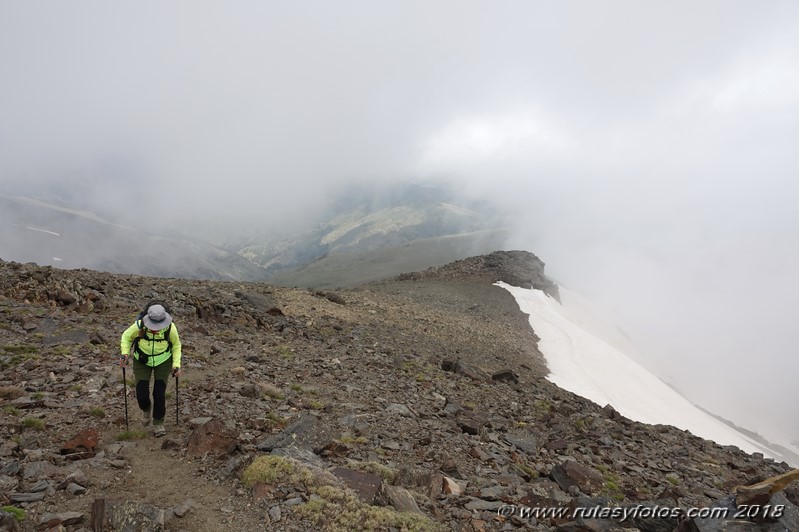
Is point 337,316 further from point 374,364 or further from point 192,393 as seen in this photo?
point 192,393

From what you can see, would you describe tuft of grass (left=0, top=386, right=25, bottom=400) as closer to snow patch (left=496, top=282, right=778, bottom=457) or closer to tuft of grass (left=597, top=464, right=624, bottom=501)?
tuft of grass (left=597, top=464, right=624, bottom=501)

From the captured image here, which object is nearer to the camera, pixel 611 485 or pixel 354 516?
pixel 354 516

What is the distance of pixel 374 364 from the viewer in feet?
61.1

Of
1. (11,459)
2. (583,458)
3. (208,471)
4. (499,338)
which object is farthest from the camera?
(499,338)

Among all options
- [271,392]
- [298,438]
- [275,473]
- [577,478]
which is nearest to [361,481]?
[275,473]

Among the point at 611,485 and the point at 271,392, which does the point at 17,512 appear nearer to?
the point at 271,392

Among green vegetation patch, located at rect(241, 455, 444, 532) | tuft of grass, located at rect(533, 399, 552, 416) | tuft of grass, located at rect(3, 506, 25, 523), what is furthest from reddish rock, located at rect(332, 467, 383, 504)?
tuft of grass, located at rect(533, 399, 552, 416)

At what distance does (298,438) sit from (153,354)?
12.2 feet

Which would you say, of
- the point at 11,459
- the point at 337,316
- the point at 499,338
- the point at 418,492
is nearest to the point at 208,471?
the point at 11,459

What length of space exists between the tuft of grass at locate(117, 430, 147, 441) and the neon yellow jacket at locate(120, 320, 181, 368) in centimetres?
140

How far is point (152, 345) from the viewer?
9.55 metres

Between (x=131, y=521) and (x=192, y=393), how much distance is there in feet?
20.4

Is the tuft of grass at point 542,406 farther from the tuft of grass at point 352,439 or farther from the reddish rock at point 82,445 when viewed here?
the reddish rock at point 82,445

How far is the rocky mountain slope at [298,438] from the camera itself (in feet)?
22.5
